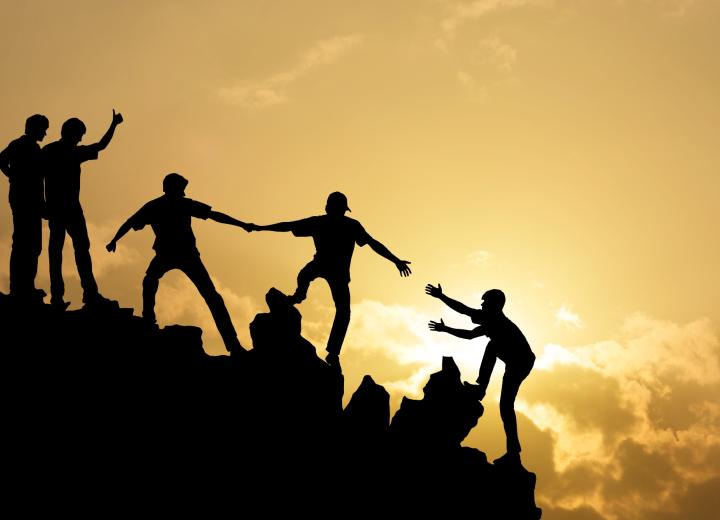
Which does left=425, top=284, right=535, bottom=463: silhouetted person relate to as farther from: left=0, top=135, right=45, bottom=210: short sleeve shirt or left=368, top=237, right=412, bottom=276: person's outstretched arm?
left=0, top=135, right=45, bottom=210: short sleeve shirt

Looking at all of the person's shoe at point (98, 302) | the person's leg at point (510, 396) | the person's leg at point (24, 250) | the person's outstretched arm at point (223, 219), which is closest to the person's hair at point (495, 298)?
the person's leg at point (510, 396)

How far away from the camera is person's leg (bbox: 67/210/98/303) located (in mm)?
19219

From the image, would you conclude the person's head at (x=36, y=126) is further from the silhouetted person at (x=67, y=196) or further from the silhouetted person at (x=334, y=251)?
the silhouetted person at (x=334, y=251)

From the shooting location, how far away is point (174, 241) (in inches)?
755

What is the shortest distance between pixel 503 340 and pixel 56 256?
1050cm

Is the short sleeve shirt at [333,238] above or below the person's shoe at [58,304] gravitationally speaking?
above

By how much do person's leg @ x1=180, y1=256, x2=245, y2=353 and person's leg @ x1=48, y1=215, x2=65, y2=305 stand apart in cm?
283

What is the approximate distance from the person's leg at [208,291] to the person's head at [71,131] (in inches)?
142

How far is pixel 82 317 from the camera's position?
1916 cm

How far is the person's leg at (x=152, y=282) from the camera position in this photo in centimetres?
1920

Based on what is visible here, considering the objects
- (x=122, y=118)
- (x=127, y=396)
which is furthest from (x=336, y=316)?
(x=122, y=118)

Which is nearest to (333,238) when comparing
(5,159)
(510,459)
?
(510,459)

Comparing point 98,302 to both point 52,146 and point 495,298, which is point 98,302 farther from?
point 495,298

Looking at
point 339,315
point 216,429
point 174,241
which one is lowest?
point 216,429
